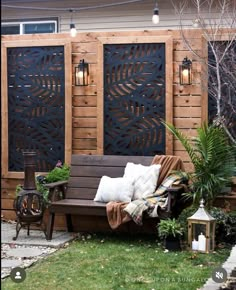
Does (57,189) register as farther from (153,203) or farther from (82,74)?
(82,74)

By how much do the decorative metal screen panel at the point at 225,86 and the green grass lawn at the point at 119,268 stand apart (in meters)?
1.67

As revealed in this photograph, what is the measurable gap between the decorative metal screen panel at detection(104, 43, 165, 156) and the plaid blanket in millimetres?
656

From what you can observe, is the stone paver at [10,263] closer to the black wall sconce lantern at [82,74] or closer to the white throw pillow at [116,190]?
the white throw pillow at [116,190]

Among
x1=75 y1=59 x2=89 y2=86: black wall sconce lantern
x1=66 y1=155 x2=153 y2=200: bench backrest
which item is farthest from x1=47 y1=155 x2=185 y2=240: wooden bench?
x1=75 y1=59 x2=89 y2=86: black wall sconce lantern

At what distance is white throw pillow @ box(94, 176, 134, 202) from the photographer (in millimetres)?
5594

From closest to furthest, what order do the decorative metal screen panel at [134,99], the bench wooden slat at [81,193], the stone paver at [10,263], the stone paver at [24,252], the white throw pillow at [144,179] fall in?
the stone paver at [10,263]
the stone paver at [24,252]
the white throw pillow at [144,179]
the bench wooden slat at [81,193]
the decorative metal screen panel at [134,99]

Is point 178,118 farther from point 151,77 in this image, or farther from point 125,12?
point 125,12

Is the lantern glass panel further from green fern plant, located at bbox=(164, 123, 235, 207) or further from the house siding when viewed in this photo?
the house siding

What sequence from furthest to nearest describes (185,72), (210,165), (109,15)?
(109,15) → (185,72) → (210,165)

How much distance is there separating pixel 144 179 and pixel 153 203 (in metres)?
0.42

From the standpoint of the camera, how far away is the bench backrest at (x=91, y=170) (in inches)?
238

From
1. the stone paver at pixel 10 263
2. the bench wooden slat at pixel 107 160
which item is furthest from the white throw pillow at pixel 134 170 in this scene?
the stone paver at pixel 10 263

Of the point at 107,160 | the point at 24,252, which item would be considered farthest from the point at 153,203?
the point at 24,252

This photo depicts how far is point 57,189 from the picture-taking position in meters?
6.04
